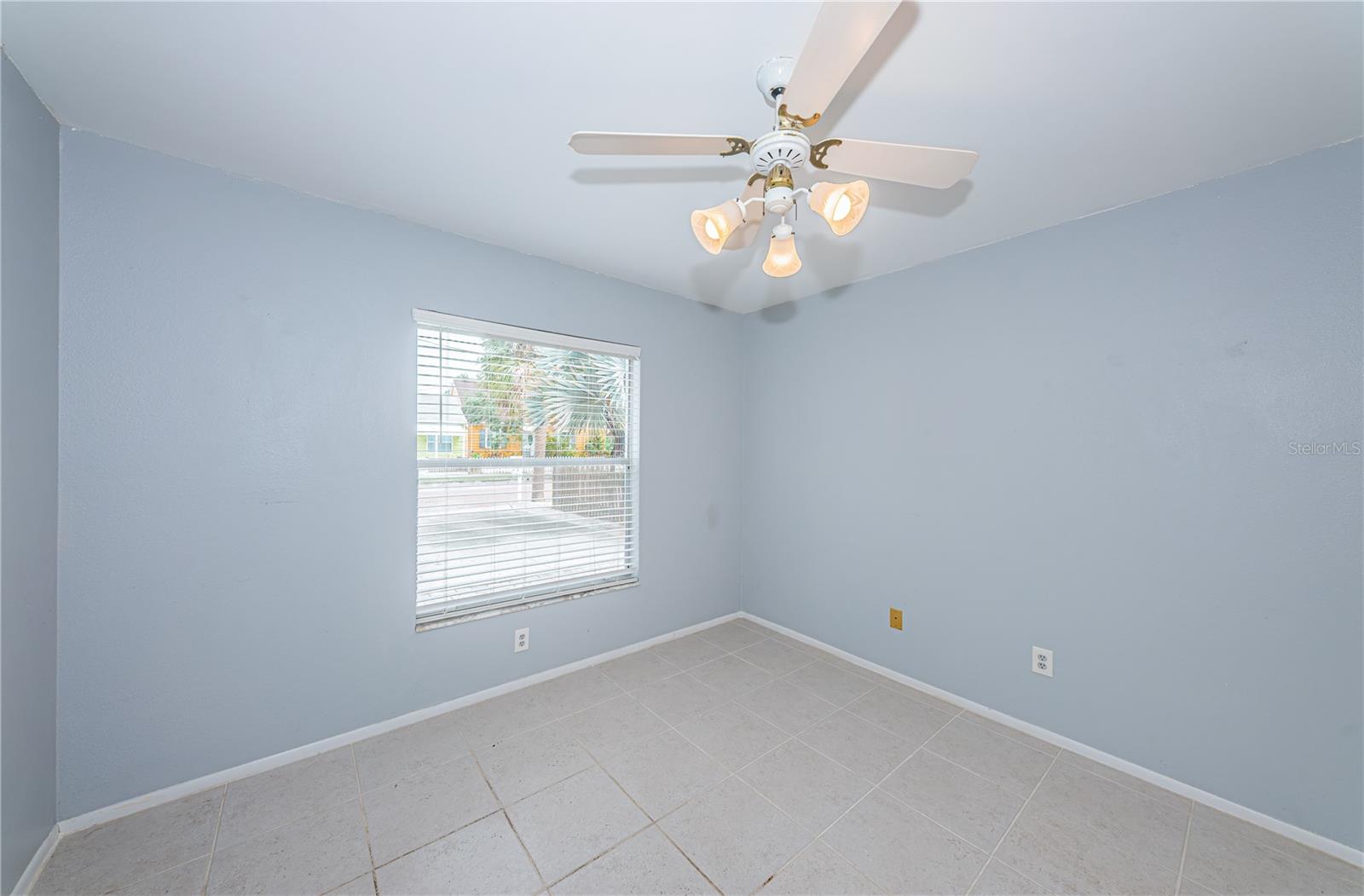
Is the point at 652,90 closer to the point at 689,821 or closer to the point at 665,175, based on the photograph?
the point at 665,175

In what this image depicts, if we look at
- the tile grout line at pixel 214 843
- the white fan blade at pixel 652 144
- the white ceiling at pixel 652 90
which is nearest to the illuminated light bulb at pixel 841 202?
the white fan blade at pixel 652 144

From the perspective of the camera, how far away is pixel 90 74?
57.7 inches

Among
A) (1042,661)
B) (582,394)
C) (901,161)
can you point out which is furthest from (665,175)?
(1042,661)

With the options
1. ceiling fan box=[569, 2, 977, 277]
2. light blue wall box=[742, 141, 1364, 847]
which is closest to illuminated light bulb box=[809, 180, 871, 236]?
ceiling fan box=[569, 2, 977, 277]

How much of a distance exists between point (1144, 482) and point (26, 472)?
3.86 meters

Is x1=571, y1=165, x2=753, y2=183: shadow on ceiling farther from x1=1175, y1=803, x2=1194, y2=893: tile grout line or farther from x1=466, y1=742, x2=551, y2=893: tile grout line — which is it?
x1=1175, y1=803, x2=1194, y2=893: tile grout line

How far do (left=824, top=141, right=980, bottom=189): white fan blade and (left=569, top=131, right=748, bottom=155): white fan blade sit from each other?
252mm

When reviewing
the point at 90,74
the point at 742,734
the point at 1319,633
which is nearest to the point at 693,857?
the point at 742,734

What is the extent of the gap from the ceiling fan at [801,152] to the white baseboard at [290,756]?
8.01 feet

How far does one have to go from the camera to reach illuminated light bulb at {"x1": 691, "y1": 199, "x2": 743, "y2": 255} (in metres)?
1.31

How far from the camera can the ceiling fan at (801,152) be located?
1091 millimetres

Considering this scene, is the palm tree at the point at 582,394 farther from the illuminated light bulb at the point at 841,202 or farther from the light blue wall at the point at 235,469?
the illuminated light bulb at the point at 841,202

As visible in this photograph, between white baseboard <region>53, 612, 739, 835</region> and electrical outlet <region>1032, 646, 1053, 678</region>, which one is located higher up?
electrical outlet <region>1032, 646, 1053, 678</region>

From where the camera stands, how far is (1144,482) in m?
2.08
